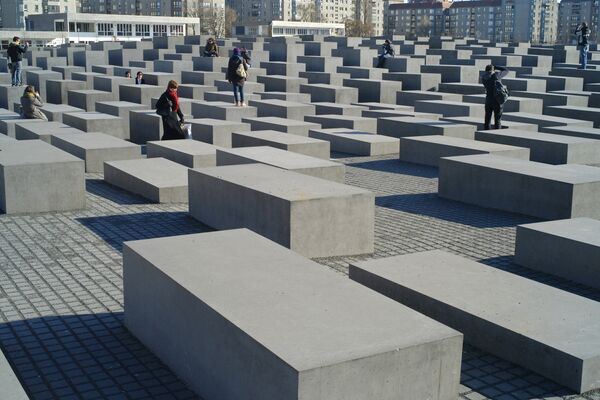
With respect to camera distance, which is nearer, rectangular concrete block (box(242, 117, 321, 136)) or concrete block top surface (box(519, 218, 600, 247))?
concrete block top surface (box(519, 218, 600, 247))

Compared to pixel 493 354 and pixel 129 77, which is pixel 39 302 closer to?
pixel 493 354

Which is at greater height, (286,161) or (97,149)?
(286,161)

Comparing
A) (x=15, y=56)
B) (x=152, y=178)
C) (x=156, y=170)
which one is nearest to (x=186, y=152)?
(x=156, y=170)

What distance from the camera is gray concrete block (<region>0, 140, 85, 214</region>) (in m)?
10.7

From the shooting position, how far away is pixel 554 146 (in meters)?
15.0

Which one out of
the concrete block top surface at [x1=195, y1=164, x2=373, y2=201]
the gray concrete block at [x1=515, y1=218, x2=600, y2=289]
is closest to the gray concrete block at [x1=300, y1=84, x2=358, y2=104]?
the concrete block top surface at [x1=195, y1=164, x2=373, y2=201]

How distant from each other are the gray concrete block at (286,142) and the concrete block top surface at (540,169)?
9.58ft

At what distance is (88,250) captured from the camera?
8930mm

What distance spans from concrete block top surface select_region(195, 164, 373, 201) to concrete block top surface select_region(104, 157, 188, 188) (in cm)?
135

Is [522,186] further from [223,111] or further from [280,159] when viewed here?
[223,111]

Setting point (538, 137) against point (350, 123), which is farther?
point (350, 123)

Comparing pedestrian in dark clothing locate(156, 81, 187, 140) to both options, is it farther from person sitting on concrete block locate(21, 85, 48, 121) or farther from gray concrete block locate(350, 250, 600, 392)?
gray concrete block locate(350, 250, 600, 392)

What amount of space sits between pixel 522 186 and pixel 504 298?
16.9ft

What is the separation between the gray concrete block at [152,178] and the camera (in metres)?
11.5
